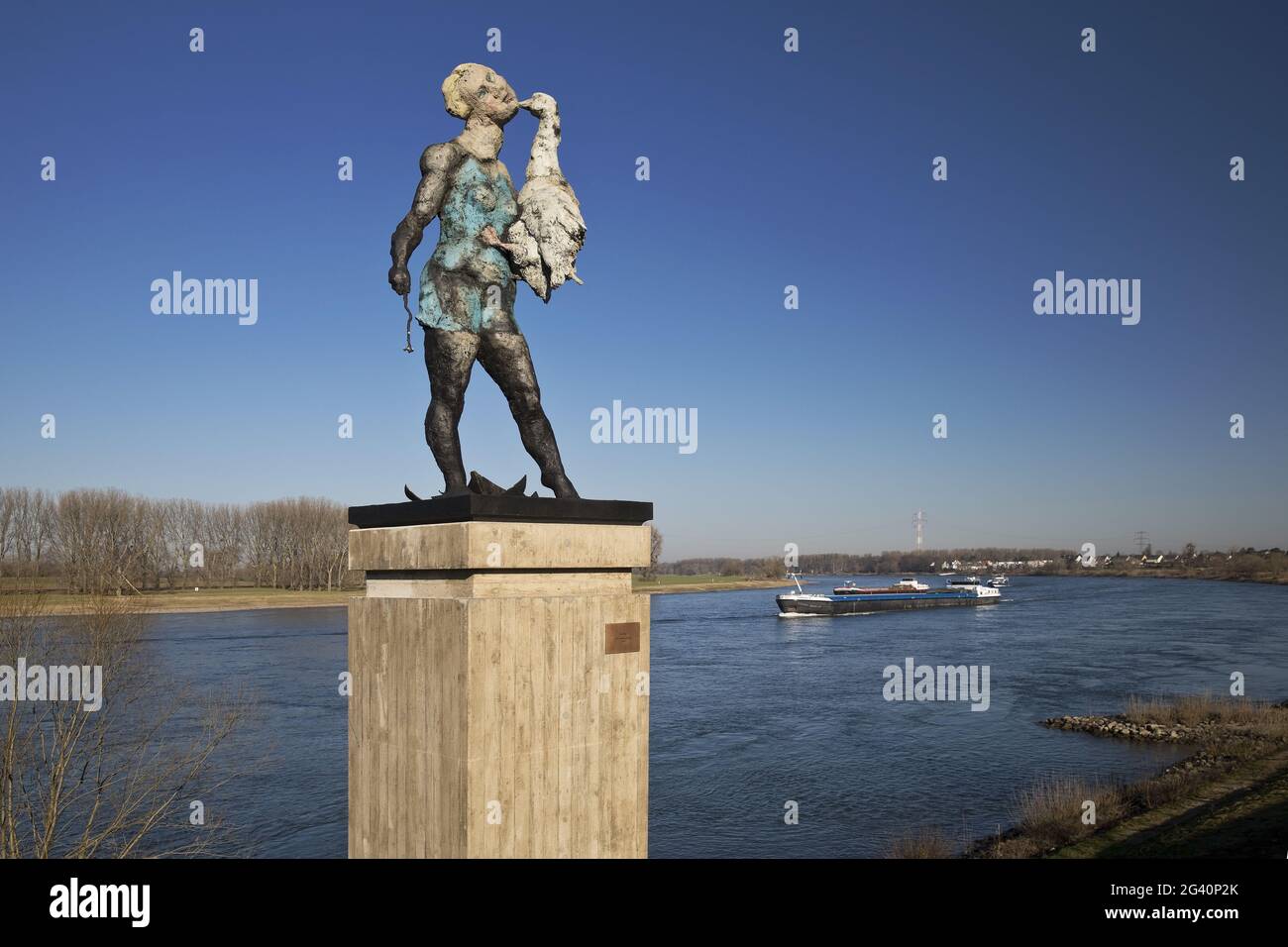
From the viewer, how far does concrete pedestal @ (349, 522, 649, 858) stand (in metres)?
4.37

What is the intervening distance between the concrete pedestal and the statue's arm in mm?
1346

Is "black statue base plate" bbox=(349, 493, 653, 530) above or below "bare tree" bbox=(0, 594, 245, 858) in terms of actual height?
above

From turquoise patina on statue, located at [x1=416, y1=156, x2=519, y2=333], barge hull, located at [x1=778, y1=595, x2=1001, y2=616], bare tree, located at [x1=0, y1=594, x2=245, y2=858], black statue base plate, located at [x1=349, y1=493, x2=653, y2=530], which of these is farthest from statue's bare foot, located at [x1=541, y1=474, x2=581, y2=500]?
barge hull, located at [x1=778, y1=595, x2=1001, y2=616]

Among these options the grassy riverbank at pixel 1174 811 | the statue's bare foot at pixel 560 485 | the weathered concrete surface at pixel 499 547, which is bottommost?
the grassy riverbank at pixel 1174 811

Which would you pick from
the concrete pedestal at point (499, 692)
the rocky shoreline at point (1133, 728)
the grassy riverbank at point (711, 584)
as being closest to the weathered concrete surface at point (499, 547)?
the concrete pedestal at point (499, 692)

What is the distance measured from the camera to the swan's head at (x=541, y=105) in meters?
5.27

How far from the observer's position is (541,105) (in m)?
5.28

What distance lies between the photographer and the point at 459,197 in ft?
16.8

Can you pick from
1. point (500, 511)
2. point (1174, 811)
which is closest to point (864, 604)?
point (1174, 811)

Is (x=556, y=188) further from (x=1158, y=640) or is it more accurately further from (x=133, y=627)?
(x=1158, y=640)

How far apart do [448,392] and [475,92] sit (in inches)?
64.1

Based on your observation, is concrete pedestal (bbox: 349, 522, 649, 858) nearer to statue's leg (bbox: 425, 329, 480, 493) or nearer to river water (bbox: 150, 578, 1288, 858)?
statue's leg (bbox: 425, 329, 480, 493)

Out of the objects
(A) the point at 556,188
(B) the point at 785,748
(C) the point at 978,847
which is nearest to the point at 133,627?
(B) the point at 785,748

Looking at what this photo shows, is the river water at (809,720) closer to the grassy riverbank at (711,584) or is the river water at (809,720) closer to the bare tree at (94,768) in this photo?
the bare tree at (94,768)
